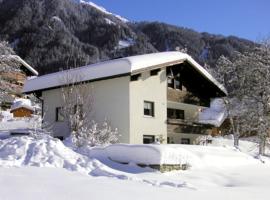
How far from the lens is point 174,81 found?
33406mm

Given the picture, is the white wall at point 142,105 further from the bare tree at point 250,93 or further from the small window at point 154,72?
the bare tree at point 250,93

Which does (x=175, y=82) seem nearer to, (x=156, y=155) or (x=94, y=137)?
(x=94, y=137)

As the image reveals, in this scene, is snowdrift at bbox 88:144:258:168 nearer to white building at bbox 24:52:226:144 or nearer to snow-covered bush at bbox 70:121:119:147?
snow-covered bush at bbox 70:121:119:147

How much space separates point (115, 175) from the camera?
13578 mm

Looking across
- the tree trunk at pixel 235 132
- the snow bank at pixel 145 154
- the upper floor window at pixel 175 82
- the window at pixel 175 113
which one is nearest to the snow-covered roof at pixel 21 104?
the tree trunk at pixel 235 132

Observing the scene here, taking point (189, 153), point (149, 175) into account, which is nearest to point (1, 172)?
point (149, 175)

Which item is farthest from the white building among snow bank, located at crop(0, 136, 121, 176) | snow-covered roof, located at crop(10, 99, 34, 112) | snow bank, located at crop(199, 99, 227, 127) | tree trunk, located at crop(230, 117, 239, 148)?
snow-covered roof, located at crop(10, 99, 34, 112)

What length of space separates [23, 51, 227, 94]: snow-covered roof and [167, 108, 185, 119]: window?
338 cm

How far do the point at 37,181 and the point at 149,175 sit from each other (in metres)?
5.63

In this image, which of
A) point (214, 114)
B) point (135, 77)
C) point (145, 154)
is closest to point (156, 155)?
point (145, 154)

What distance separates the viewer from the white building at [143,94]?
27.8 metres

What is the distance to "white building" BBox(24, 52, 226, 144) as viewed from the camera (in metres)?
27.8

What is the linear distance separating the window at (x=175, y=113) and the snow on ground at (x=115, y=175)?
37.5 feet

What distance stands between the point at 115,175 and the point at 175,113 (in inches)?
852
